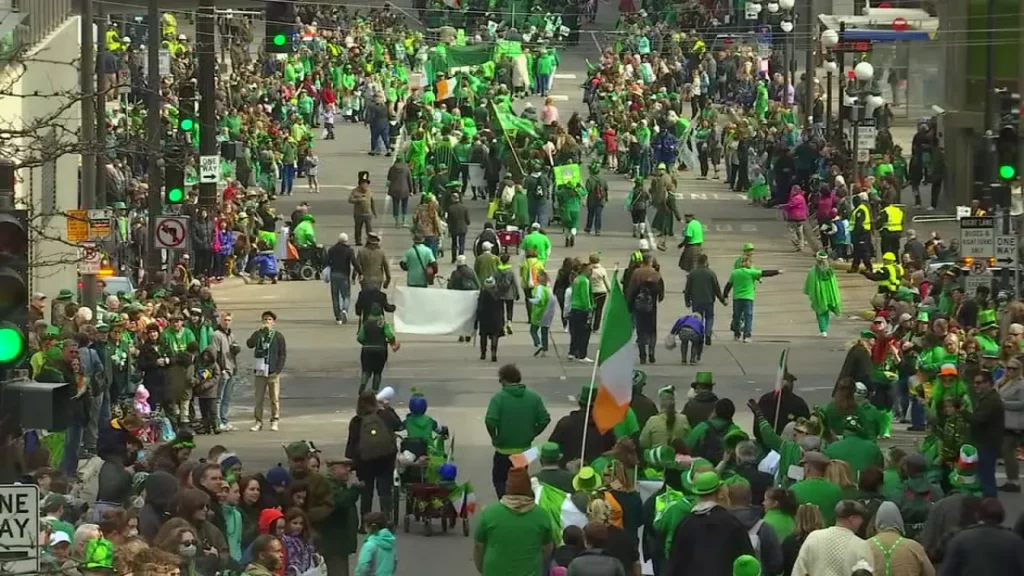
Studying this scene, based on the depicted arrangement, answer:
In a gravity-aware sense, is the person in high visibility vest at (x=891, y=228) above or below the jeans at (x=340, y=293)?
above

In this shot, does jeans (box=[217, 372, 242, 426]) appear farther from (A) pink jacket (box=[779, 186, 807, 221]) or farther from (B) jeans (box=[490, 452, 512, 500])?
(A) pink jacket (box=[779, 186, 807, 221])

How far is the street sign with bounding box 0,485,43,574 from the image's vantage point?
12.7 meters

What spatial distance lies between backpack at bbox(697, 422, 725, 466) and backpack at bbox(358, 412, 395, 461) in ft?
Answer: 9.04

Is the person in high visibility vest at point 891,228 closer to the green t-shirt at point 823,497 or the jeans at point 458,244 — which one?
the jeans at point 458,244

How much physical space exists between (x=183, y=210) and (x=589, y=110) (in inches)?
941

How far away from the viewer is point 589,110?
62000mm

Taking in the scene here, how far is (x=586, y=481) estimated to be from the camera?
58.2 feet

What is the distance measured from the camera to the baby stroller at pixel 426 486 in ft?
72.5

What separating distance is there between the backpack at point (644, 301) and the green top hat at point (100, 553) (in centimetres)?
1731

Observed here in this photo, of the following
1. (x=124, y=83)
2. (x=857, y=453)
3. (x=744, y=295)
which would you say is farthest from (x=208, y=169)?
(x=857, y=453)

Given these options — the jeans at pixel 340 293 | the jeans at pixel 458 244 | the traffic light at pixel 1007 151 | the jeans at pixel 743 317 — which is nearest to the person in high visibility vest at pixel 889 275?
the jeans at pixel 743 317

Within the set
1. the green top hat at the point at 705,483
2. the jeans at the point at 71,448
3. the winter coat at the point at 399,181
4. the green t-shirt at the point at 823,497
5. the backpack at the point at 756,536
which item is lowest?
the jeans at the point at 71,448

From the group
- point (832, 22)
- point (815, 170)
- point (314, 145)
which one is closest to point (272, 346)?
point (815, 170)

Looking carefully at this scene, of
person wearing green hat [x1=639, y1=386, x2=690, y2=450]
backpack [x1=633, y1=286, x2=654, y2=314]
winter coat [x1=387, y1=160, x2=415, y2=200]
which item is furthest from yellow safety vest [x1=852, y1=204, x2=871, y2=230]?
person wearing green hat [x1=639, y1=386, x2=690, y2=450]
